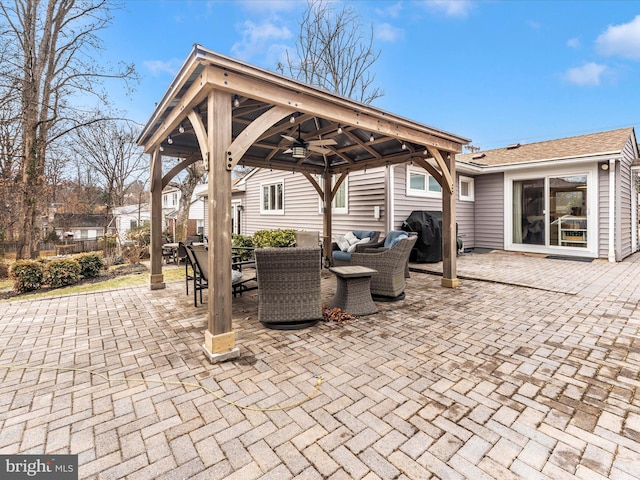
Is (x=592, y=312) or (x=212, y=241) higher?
(x=212, y=241)

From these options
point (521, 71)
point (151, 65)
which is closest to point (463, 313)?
point (151, 65)

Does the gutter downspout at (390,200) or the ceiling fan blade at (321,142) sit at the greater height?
the ceiling fan blade at (321,142)

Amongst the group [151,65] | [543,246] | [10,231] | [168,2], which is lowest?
[543,246]

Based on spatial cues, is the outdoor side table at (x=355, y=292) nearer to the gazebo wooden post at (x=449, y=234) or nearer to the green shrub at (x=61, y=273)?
the gazebo wooden post at (x=449, y=234)

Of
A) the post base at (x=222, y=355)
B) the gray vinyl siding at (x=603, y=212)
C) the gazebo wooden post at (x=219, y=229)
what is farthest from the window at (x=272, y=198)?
the gray vinyl siding at (x=603, y=212)

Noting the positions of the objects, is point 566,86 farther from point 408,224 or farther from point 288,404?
point 288,404

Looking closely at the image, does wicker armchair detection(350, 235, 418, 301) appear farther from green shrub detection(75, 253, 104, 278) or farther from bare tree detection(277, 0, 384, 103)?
bare tree detection(277, 0, 384, 103)

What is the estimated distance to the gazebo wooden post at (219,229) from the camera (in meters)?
2.65

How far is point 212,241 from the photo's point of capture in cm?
272

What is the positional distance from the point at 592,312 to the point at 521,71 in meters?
17.7

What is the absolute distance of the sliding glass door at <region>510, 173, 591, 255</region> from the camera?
27.6ft

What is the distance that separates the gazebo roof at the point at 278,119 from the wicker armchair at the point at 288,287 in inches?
43.1

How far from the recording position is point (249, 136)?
9.25 feet

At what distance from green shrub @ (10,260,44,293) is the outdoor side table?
5.64 meters
